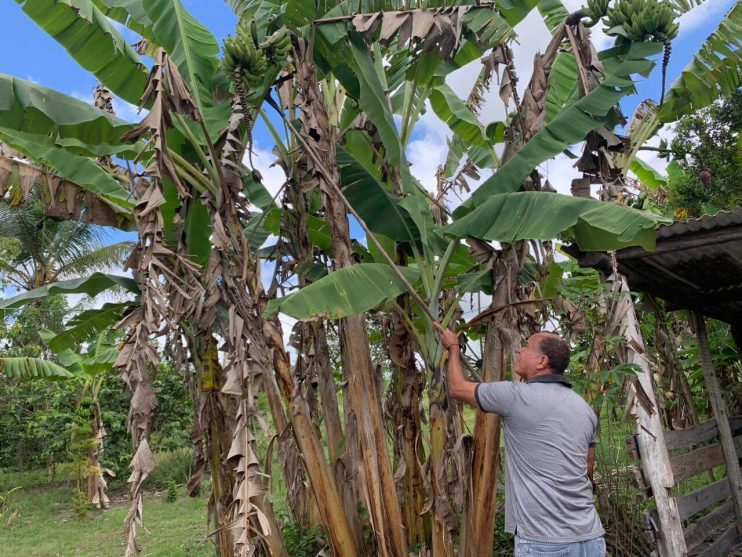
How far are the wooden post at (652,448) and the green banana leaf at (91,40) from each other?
3559 millimetres

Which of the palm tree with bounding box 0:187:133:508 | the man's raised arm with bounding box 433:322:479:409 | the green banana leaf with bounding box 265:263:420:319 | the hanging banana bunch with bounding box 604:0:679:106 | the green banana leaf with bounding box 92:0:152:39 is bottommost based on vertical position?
the man's raised arm with bounding box 433:322:479:409

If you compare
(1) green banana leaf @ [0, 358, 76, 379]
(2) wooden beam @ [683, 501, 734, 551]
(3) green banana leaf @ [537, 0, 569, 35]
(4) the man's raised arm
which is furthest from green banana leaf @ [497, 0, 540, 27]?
(1) green banana leaf @ [0, 358, 76, 379]

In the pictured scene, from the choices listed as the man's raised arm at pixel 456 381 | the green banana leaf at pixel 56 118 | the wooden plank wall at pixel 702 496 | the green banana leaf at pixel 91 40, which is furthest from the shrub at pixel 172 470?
the man's raised arm at pixel 456 381

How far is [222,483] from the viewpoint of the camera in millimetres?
4383

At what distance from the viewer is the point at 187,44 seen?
4301mm

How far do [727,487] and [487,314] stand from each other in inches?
123

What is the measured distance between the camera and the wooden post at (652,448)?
12.1 ft

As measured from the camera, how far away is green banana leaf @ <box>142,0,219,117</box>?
428cm

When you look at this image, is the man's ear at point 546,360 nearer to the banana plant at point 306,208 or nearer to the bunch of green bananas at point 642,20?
the banana plant at point 306,208

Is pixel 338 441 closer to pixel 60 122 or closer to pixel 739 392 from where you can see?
pixel 60 122

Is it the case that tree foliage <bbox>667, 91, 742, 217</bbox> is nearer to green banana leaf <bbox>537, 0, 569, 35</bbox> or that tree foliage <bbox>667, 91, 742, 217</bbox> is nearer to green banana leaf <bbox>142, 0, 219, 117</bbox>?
green banana leaf <bbox>537, 0, 569, 35</bbox>

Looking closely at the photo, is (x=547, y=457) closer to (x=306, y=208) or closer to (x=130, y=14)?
(x=306, y=208)

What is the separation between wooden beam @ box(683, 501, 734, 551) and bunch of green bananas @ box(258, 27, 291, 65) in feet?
14.1

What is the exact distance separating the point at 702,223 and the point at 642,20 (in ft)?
4.49
